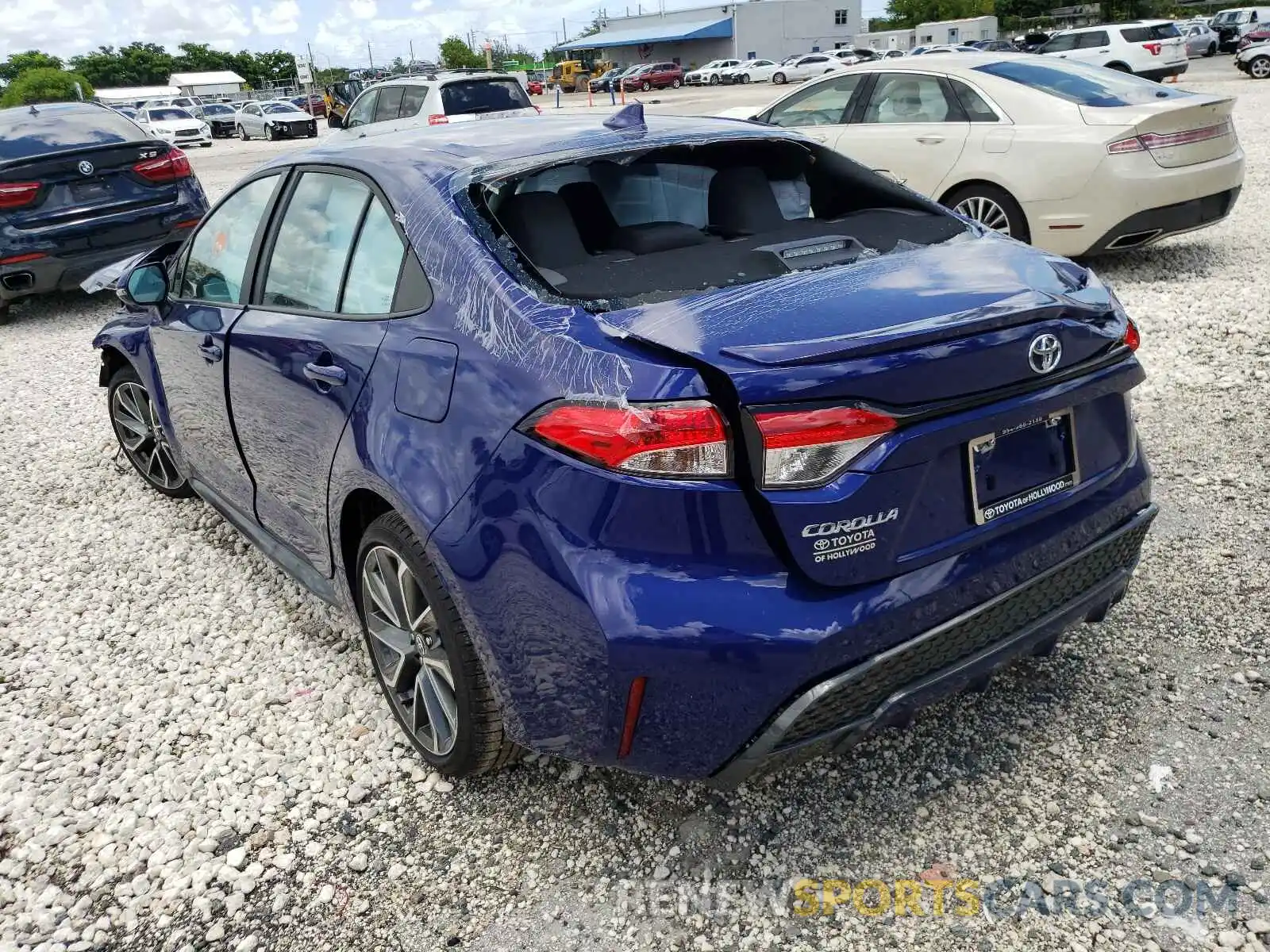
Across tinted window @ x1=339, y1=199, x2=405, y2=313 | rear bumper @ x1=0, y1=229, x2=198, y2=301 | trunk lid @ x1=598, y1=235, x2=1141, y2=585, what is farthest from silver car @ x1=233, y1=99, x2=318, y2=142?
trunk lid @ x1=598, y1=235, x2=1141, y2=585

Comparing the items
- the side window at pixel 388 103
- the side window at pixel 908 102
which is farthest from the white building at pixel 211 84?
the side window at pixel 908 102

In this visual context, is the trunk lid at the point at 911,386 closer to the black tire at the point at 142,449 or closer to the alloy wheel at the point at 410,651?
the alloy wheel at the point at 410,651

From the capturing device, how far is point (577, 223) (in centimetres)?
305

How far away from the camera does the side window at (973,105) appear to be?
711 cm

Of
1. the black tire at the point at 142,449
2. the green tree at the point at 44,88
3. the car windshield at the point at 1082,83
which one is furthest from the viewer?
the green tree at the point at 44,88

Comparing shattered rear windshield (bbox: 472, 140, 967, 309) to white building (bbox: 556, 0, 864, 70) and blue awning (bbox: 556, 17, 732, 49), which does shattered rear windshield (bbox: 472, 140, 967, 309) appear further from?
blue awning (bbox: 556, 17, 732, 49)

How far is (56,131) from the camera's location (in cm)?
841

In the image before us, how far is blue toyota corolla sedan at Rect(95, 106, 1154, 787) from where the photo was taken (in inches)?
77.1

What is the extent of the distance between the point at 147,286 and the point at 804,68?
52386 millimetres

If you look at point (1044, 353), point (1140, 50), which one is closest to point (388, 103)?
point (1044, 353)

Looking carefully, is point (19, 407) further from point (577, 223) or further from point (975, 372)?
point (975, 372)

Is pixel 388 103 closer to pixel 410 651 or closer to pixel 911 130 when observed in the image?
pixel 911 130

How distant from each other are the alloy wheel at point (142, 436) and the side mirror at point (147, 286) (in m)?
0.72

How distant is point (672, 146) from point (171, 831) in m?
2.34
